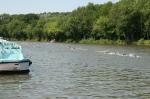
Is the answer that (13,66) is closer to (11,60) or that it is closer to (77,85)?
(11,60)

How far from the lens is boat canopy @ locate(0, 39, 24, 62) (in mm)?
48281

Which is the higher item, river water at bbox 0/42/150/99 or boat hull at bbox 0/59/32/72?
boat hull at bbox 0/59/32/72

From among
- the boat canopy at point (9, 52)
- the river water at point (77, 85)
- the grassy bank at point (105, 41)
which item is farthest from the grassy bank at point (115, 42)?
the boat canopy at point (9, 52)

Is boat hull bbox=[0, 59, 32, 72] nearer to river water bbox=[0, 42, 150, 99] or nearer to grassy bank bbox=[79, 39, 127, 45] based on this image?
river water bbox=[0, 42, 150, 99]

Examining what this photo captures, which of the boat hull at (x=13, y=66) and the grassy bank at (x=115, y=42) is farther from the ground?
the boat hull at (x=13, y=66)

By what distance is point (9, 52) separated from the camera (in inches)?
1929

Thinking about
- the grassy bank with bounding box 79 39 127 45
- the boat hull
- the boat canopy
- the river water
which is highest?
the boat canopy

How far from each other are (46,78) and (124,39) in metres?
→ 126

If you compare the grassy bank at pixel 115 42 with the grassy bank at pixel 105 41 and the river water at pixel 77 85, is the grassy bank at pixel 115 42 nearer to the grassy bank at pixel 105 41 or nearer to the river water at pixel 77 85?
the grassy bank at pixel 105 41

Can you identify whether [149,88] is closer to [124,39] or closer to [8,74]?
[8,74]

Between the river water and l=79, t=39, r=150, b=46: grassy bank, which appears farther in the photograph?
l=79, t=39, r=150, b=46: grassy bank

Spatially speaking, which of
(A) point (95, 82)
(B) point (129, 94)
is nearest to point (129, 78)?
(A) point (95, 82)

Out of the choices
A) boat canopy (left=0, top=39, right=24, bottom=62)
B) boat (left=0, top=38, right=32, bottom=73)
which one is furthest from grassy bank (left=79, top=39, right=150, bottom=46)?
boat (left=0, top=38, right=32, bottom=73)

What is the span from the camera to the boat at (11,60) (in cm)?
4669
